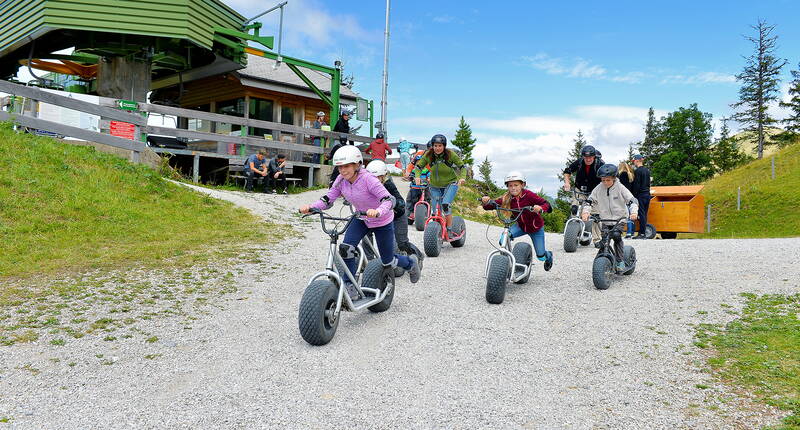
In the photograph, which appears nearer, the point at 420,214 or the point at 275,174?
the point at 420,214

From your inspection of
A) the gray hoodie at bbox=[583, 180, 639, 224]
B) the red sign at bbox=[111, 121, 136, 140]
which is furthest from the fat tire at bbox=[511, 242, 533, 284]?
the red sign at bbox=[111, 121, 136, 140]

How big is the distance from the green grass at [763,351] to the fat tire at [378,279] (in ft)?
10.4

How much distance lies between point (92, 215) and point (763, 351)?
10319 millimetres

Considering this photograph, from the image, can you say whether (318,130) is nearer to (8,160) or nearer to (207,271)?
(8,160)

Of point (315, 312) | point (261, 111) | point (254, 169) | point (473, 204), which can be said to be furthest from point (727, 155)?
point (315, 312)

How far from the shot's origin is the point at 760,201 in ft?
95.4

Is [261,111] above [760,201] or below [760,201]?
above

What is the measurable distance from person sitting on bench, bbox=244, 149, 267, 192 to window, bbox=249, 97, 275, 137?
7080mm

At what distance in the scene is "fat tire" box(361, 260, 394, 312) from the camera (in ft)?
19.6

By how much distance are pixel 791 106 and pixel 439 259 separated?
61334 mm

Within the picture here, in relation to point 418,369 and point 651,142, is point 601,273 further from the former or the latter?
point 651,142

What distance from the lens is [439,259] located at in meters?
9.90

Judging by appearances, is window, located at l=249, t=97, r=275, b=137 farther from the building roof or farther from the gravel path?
the gravel path

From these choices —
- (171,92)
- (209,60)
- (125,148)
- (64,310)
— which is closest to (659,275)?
(64,310)
